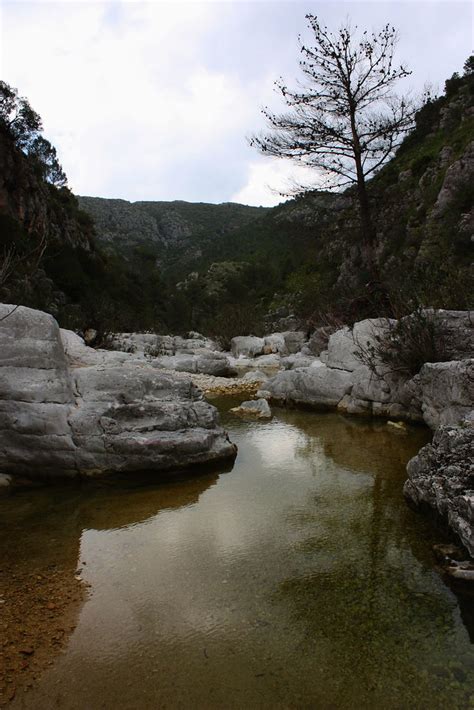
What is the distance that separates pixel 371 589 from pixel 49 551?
280 cm

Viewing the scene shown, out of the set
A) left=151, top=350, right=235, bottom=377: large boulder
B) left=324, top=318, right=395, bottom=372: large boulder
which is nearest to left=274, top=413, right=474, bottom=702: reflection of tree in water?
left=324, top=318, right=395, bottom=372: large boulder

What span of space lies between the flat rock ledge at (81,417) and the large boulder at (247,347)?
14.5m

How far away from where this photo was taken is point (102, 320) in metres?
19.2

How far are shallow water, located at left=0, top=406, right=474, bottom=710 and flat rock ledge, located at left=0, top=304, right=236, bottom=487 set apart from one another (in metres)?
0.37

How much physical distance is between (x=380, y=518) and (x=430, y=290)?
6.76 meters

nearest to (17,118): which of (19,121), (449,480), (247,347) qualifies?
(19,121)

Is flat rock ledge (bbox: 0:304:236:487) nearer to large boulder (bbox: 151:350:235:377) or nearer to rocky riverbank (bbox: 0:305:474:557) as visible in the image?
rocky riverbank (bbox: 0:305:474:557)

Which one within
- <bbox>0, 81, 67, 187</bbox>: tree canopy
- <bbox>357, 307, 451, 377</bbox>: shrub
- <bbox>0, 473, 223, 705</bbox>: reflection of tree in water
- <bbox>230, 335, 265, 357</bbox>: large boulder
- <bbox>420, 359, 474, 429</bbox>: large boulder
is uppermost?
<bbox>0, 81, 67, 187</bbox>: tree canopy

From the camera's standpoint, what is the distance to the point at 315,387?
9.94 metres

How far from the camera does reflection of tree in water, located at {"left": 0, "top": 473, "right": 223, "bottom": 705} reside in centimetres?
283

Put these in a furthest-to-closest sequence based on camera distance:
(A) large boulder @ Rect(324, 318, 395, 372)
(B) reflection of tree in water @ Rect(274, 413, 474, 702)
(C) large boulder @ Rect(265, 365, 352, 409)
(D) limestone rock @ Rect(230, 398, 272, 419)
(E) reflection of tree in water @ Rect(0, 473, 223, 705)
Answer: (A) large boulder @ Rect(324, 318, 395, 372)
(C) large boulder @ Rect(265, 365, 352, 409)
(D) limestone rock @ Rect(230, 398, 272, 419)
(E) reflection of tree in water @ Rect(0, 473, 223, 705)
(B) reflection of tree in water @ Rect(274, 413, 474, 702)

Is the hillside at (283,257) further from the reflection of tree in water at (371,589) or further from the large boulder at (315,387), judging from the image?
the reflection of tree in water at (371,589)

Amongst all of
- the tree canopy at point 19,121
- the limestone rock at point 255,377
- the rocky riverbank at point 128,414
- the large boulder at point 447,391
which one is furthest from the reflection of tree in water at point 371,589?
the tree canopy at point 19,121

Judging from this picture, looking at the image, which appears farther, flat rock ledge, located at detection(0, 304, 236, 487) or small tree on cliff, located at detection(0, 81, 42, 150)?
small tree on cliff, located at detection(0, 81, 42, 150)
